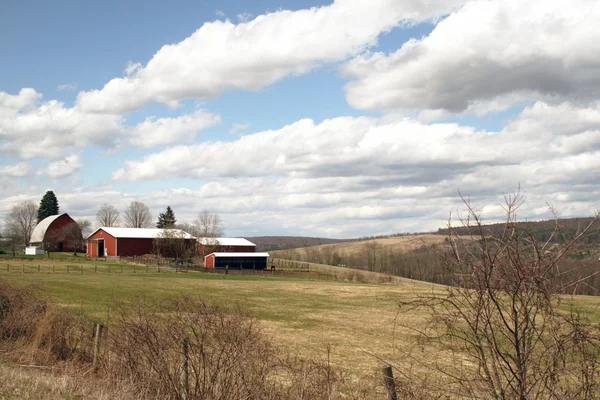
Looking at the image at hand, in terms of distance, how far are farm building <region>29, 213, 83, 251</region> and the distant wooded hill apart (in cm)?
10971

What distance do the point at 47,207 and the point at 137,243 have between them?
164ft

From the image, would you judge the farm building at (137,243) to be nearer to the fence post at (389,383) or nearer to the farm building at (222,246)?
the farm building at (222,246)

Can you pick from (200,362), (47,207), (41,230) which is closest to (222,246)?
(41,230)

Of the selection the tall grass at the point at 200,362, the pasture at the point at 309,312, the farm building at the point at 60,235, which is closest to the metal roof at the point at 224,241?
the farm building at the point at 60,235

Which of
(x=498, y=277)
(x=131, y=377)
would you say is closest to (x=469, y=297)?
(x=498, y=277)

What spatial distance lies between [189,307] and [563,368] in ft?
23.7

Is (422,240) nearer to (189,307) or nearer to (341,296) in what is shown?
(189,307)

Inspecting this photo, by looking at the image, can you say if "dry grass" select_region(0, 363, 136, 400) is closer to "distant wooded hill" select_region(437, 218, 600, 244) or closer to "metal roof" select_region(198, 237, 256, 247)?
"distant wooded hill" select_region(437, 218, 600, 244)

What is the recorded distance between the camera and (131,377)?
10.2 meters

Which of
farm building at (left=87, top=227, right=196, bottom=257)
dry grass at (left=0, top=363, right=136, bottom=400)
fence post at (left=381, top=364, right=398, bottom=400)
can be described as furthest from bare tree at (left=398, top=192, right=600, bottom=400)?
farm building at (left=87, top=227, right=196, bottom=257)

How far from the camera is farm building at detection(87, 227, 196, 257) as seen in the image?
315 feet

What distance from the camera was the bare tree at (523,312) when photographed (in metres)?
5.37

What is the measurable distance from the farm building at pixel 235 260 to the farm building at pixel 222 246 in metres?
9.65

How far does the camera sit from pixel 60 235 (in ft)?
353
